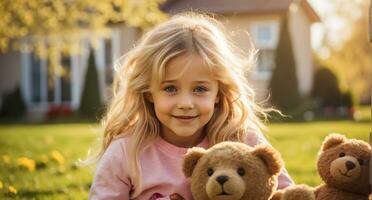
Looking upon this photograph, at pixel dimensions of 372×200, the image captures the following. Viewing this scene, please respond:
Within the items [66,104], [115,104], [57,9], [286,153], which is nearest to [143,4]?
[57,9]

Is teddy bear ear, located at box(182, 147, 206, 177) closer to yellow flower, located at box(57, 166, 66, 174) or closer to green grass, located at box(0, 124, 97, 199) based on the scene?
green grass, located at box(0, 124, 97, 199)

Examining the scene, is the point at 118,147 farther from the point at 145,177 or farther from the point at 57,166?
the point at 57,166

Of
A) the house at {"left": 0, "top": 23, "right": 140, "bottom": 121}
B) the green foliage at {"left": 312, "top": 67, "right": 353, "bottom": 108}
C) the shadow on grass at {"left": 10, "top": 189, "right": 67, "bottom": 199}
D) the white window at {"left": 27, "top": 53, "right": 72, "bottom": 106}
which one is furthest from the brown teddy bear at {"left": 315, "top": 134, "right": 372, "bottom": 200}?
the white window at {"left": 27, "top": 53, "right": 72, "bottom": 106}

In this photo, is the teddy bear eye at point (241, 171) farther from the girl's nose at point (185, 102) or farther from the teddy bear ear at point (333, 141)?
the girl's nose at point (185, 102)

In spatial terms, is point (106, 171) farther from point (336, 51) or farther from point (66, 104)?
point (336, 51)

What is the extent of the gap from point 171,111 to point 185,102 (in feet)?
0.39

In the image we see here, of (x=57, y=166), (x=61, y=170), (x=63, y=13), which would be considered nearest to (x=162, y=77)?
(x=61, y=170)

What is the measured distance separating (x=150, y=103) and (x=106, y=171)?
474mm

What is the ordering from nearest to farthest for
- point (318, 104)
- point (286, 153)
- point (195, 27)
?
1. point (195, 27)
2. point (286, 153)
3. point (318, 104)

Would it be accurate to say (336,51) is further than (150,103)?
Yes

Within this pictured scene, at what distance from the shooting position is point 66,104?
21516 mm

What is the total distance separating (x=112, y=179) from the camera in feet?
9.95

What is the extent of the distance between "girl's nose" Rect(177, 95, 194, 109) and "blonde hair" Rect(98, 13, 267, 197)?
16 centimetres

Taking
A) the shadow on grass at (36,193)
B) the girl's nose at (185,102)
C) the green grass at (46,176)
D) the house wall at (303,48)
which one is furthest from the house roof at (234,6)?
the girl's nose at (185,102)
